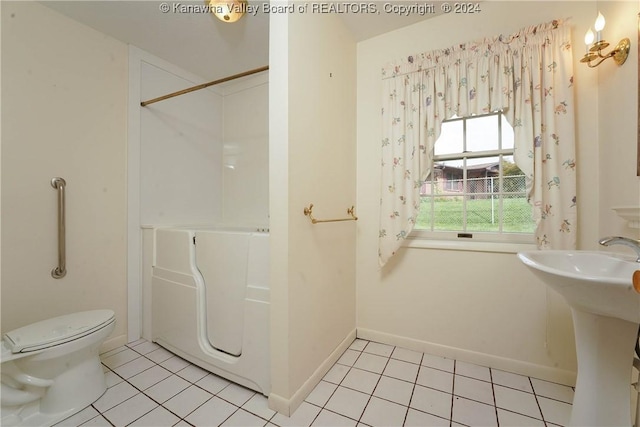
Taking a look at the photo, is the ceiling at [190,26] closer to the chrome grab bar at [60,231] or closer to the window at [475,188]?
the window at [475,188]

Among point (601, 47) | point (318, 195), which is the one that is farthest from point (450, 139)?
point (318, 195)

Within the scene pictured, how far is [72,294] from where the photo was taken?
1.84 metres

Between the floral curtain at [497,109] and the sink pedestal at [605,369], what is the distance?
0.57 metres

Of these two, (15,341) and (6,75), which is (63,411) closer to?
(15,341)

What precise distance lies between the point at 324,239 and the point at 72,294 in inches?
71.9

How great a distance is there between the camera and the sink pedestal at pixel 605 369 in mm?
1017

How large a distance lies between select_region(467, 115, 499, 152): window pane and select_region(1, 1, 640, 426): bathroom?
0.43 metres

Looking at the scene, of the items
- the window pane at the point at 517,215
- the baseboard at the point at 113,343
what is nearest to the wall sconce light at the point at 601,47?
the window pane at the point at 517,215

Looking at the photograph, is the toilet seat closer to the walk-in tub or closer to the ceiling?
the walk-in tub

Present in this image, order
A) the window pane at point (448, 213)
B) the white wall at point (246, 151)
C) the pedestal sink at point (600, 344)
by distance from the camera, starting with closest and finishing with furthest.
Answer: the pedestal sink at point (600, 344) → the window pane at point (448, 213) → the white wall at point (246, 151)

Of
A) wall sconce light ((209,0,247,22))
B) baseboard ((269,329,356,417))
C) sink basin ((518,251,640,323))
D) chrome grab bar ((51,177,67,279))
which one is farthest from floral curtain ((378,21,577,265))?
chrome grab bar ((51,177,67,279))

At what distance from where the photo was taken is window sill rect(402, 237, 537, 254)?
1.69 meters

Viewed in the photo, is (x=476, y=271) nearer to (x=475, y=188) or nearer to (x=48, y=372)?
(x=475, y=188)

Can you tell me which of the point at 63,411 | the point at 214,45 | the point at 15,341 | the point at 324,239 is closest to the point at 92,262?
the point at 15,341
